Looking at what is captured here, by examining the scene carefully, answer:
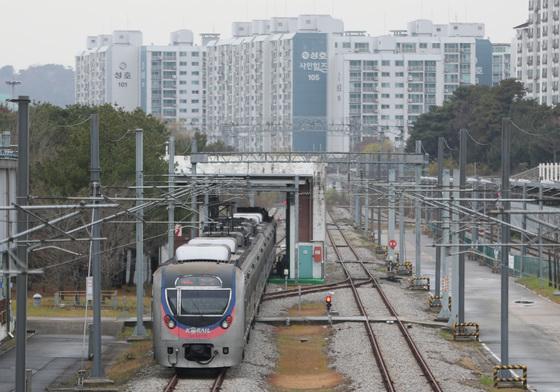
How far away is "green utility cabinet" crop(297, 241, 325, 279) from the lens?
50.8m

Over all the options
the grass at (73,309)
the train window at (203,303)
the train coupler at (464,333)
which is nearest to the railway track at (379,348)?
the train coupler at (464,333)

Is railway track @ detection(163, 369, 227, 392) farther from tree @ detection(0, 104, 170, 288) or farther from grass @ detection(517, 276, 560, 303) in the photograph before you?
grass @ detection(517, 276, 560, 303)

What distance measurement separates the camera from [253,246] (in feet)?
115

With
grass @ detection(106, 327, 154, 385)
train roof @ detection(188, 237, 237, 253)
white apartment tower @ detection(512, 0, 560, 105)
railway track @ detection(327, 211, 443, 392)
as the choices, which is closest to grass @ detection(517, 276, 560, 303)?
railway track @ detection(327, 211, 443, 392)

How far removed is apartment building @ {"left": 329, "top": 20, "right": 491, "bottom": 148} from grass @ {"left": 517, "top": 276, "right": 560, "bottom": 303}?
114528 millimetres

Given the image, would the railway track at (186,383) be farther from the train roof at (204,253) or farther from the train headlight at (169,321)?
the train roof at (204,253)

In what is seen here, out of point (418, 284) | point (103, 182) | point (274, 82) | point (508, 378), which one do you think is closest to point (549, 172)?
point (418, 284)

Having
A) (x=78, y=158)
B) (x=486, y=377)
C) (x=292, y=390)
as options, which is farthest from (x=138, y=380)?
(x=78, y=158)

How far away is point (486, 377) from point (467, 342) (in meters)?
6.35

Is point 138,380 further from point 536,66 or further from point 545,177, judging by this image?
point 536,66

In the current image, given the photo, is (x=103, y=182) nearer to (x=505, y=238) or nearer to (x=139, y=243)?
(x=139, y=243)

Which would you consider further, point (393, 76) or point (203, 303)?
point (393, 76)

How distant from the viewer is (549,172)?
262 feet

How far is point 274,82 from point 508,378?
157 meters
